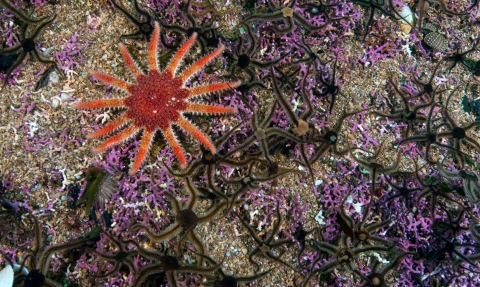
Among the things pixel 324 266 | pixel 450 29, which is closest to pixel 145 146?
pixel 324 266

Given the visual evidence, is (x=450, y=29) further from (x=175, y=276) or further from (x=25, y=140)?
(x=25, y=140)

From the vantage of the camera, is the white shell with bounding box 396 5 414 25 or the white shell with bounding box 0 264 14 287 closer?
the white shell with bounding box 0 264 14 287

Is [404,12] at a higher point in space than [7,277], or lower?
higher

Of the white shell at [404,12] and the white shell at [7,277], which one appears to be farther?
the white shell at [404,12]

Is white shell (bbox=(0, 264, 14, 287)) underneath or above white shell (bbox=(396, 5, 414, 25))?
underneath

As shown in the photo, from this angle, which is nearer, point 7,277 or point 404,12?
point 7,277

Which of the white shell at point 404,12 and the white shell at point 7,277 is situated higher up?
the white shell at point 404,12

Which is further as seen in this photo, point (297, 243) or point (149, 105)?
point (297, 243)

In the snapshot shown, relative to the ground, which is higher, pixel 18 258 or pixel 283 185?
pixel 283 185
